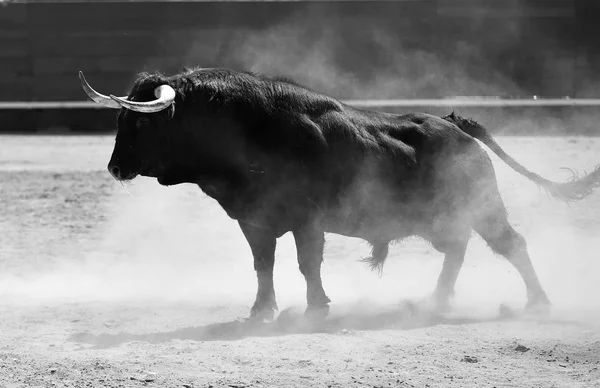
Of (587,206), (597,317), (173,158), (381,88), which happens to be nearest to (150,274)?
(173,158)

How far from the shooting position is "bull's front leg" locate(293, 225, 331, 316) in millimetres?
7184

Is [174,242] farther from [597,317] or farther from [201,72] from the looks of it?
[597,317]

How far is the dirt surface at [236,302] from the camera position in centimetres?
593

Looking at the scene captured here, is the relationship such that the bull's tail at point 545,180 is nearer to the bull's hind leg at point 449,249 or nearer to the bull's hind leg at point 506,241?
the bull's hind leg at point 506,241

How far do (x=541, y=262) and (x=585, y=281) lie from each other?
25.5 inches

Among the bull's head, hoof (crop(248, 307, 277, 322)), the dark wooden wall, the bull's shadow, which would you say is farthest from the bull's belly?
the dark wooden wall

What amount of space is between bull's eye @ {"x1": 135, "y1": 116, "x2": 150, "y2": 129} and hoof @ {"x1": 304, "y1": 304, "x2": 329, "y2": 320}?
5.29ft

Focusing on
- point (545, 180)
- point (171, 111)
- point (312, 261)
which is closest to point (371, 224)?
point (312, 261)

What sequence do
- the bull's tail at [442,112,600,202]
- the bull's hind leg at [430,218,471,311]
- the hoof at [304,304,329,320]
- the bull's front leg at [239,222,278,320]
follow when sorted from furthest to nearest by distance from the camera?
the bull's tail at [442,112,600,202] < the bull's hind leg at [430,218,471,311] < the bull's front leg at [239,222,278,320] < the hoof at [304,304,329,320]

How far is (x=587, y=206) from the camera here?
11.3 metres

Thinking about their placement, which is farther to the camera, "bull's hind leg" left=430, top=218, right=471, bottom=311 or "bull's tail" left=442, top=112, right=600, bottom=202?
"bull's tail" left=442, top=112, right=600, bottom=202

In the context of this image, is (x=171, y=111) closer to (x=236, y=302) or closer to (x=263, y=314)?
(x=263, y=314)

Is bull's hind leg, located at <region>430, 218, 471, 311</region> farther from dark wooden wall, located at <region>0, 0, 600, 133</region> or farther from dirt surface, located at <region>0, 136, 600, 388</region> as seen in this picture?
dark wooden wall, located at <region>0, 0, 600, 133</region>

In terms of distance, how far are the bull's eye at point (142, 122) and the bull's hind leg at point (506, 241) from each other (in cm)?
243
